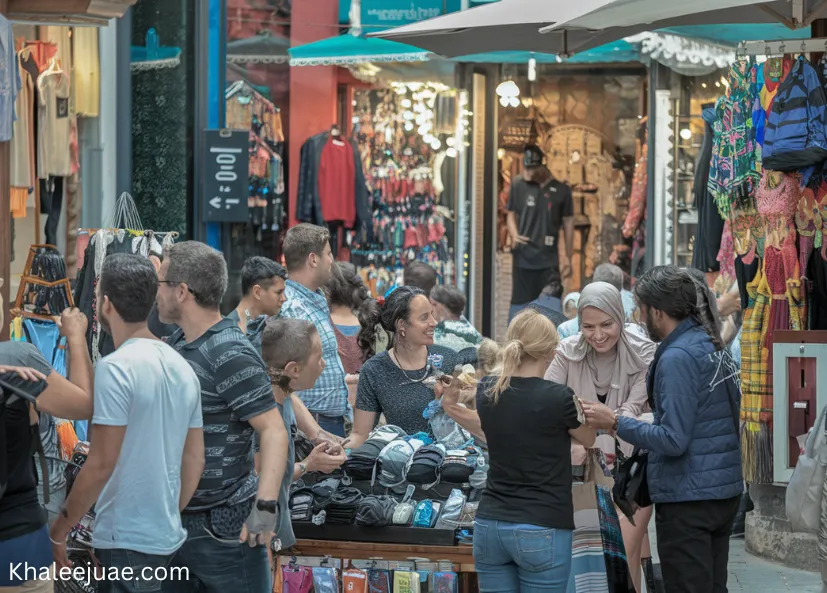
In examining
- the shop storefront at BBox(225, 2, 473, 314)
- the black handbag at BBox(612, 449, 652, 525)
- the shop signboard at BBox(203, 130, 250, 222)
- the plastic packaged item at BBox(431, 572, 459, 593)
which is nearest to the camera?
the black handbag at BBox(612, 449, 652, 525)

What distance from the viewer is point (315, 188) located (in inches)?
558

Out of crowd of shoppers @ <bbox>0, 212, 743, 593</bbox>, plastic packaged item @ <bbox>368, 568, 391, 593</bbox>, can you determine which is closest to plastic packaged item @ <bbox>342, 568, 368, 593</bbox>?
plastic packaged item @ <bbox>368, 568, 391, 593</bbox>

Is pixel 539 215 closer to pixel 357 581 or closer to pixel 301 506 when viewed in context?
pixel 301 506

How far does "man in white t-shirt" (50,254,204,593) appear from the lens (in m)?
4.24

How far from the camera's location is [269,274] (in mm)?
6828

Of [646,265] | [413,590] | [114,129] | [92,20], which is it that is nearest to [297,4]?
[114,129]

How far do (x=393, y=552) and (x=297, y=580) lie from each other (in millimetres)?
471

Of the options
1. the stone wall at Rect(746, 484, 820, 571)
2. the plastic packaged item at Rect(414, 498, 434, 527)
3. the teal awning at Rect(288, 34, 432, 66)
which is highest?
the teal awning at Rect(288, 34, 432, 66)

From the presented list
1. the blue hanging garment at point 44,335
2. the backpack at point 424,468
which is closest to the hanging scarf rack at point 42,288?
the blue hanging garment at point 44,335

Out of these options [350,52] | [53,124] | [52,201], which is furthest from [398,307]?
[350,52]

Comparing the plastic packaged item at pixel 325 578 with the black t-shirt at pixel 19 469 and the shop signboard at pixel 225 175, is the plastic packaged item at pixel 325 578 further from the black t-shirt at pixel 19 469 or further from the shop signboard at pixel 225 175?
the shop signboard at pixel 225 175

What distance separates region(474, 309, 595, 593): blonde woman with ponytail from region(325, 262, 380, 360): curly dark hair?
3.11 metres

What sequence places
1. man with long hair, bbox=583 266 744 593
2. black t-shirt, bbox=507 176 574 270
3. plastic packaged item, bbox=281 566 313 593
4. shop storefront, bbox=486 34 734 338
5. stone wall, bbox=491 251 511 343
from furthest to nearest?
stone wall, bbox=491 251 511 343, shop storefront, bbox=486 34 734 338, black t-shirt, bbox=507 176 574 270, plastic packaged item, bbox=281 566 313 593, man with long hair, bbox=583 266 744 593

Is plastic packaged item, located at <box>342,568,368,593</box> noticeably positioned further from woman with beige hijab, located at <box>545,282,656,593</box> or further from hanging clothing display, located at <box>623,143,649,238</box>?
hanging clothing display, located at <box>623,143,649,238</box>
